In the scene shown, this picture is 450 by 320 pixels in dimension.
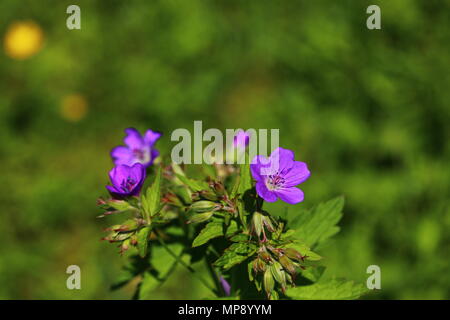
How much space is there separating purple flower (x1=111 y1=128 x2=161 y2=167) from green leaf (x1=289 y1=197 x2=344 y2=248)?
0.80 meters

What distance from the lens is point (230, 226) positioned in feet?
6.70

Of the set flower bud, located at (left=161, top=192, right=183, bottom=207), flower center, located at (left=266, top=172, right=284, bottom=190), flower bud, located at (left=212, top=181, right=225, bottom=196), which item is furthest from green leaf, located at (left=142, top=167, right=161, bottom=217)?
flower center, located at (left=266, top=172, right=284, bottom=190)

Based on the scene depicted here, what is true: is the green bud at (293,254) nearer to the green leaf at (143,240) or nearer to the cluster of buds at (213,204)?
the cluster of buds at (213,204)

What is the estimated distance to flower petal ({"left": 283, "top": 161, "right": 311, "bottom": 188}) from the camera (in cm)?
215

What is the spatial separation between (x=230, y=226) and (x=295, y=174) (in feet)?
1.24

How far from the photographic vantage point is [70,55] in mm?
5410

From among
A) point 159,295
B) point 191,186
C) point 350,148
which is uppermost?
point 350,148

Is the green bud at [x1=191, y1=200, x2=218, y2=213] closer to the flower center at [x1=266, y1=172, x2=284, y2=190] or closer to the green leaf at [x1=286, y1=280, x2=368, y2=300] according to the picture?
the flower center at [x1=266, y1=172, x2=284, y2=190]

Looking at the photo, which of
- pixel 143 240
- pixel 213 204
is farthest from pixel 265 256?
pixel 143 240

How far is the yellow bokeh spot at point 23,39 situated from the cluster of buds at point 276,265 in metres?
4.35

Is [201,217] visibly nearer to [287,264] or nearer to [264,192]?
[264,192]
